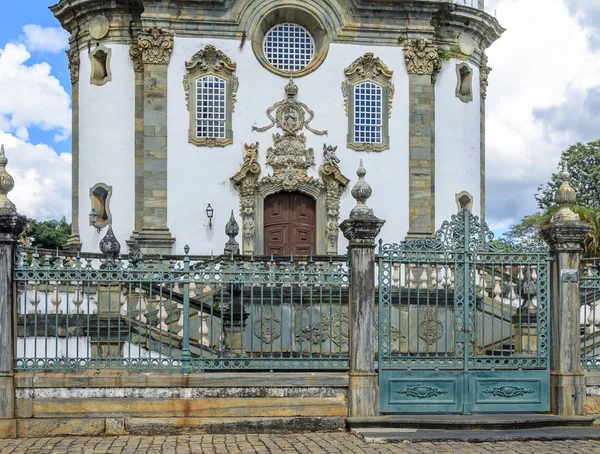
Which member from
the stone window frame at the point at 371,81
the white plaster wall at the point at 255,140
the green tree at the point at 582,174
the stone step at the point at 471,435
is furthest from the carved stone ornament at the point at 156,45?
the green tree at the point at 582,174

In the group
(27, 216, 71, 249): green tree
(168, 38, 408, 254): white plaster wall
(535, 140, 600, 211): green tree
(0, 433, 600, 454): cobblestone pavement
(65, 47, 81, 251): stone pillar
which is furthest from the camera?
(27, 216, 71, 249): green tree

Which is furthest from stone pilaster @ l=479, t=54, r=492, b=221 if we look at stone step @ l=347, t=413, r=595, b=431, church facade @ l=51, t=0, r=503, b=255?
stone step @ l=347, t=413, r=595, b=431

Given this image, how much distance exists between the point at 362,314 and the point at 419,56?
14.7 meters

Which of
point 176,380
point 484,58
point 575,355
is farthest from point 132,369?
point 484,58

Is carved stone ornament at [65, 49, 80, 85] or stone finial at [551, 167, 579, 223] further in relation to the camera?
carved stone ornament at [65, 49, 80, 85]

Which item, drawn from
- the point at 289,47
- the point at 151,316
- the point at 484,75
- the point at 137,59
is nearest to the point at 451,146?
the point at 484,75

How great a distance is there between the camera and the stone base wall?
1048 cm

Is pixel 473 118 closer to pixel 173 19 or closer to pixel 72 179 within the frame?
pixel 173 19

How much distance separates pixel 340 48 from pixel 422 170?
3.91 metres

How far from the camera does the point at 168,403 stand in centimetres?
1060

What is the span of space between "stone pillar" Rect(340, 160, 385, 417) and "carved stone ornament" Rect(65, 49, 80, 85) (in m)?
16.4

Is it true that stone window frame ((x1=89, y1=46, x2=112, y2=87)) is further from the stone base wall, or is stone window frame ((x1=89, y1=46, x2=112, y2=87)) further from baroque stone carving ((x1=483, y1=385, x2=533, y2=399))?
baroque stone carving ((x1=483, y1=385, x2=533, y2=399))

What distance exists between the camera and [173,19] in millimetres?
23531

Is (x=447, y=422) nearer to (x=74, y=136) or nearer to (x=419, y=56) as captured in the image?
(x=419, y=56)
